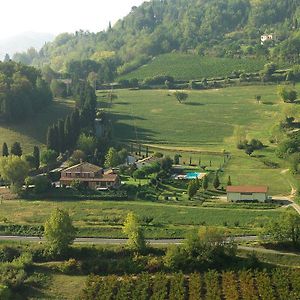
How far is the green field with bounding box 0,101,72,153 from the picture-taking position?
235 feet

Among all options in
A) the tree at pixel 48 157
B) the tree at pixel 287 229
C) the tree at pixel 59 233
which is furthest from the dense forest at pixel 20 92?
the tree at pixel 287 229

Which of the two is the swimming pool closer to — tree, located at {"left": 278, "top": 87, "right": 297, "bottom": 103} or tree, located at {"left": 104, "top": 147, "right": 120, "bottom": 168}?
tree, located at {"left": 104, "top": 147, "right": 120, "bottom": 168}

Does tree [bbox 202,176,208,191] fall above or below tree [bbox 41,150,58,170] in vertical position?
below

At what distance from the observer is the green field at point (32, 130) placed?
2817 inches

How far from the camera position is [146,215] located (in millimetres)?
48812

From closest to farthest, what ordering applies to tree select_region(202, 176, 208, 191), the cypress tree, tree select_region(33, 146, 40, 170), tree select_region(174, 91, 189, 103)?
tree select_region(202, 176, 208, 191) → tree select_region(33, 146, 40, 170) → the cypress tree → tree select_region(174, 91, 189, 103)

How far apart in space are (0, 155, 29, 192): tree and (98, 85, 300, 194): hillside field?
68.8 ft

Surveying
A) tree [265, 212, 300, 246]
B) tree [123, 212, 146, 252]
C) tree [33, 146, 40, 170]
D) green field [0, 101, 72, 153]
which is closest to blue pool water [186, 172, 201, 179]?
tree [33, 146, 40, 170]

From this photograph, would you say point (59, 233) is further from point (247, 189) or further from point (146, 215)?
point (247, 189)

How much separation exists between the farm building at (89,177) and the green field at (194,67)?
61.1 m

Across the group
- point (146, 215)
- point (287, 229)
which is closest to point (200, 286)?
point (287, 229)

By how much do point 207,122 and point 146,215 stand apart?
38370mm

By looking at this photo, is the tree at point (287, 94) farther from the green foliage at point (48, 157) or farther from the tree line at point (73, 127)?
the green foliage at point (48, 157)

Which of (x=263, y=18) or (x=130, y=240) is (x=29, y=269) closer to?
(x=130, y=240)
